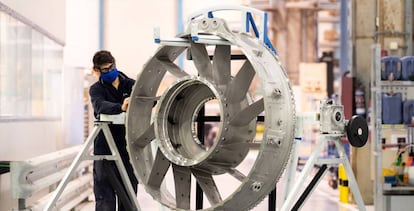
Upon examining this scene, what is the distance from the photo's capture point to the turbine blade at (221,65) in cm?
262

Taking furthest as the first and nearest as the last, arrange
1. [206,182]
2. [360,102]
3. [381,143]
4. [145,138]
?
[360,102] < [381,143] < [145,138] < [206,182]

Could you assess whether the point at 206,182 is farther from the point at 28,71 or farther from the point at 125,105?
the point at 28,71

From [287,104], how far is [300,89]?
856 cm

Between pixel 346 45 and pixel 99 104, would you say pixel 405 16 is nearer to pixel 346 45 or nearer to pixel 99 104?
pixel 346 45

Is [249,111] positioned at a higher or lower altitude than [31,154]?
higher

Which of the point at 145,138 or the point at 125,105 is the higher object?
the point at 125,105

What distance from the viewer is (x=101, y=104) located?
343cm

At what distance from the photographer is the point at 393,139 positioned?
5.46 meters

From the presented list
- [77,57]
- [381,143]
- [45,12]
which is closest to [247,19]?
[381,143]

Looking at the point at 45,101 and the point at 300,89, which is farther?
the point at 300,89

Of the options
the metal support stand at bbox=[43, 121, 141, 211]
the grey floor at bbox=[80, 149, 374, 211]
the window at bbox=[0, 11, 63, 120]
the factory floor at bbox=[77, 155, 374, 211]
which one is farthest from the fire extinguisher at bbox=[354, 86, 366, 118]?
the metal support stand at bbox=[43, 121, 141, 211]

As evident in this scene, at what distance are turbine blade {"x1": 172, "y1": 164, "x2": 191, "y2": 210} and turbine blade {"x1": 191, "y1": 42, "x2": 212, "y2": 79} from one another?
0.47 metres

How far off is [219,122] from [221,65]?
27 centimetres

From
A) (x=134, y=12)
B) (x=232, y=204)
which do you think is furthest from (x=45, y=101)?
(x=134, y=12)
